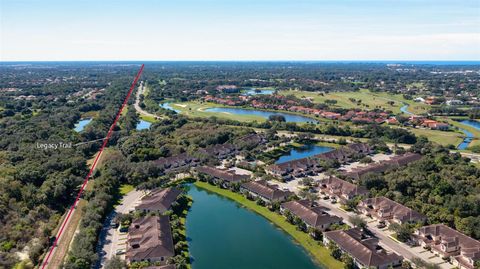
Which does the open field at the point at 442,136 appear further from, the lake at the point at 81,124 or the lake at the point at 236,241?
the lake at the point at 81,124

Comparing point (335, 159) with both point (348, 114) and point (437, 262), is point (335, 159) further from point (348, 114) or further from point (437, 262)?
point (348, 114)

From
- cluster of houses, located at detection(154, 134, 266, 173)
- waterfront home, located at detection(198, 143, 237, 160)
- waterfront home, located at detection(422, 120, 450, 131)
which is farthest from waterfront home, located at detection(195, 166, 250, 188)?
waterfront home, located at detection(422, 120, 450, 131)

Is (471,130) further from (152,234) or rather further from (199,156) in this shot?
(152,234)

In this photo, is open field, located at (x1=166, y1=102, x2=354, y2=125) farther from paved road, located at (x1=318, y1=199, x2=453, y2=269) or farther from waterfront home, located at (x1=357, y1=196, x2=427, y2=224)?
paved road, located at (x1=318, y1=199, x2=453, y2=269)

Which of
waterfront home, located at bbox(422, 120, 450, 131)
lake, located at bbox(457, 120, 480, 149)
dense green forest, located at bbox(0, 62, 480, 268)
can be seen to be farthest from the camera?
waterfront home, located at bbox(422, 120, 450, 131)

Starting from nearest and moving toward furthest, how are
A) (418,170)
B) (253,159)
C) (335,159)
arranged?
(418,170)
(335,159)
(253,159)

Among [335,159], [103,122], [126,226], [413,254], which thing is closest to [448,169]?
[335,159]

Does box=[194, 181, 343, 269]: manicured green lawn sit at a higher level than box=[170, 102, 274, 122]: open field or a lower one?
higher

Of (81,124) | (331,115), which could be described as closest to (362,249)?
(331,115)
